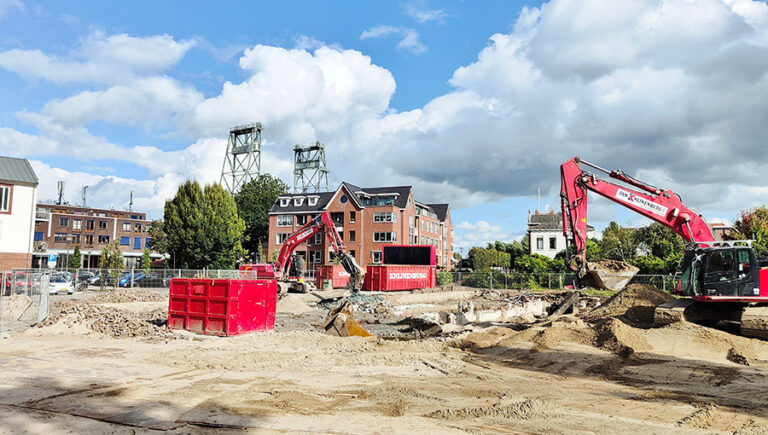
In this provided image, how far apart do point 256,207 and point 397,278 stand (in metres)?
44.9

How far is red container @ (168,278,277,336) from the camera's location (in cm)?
1468

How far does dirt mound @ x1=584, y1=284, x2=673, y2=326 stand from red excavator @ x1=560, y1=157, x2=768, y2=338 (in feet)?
3.38

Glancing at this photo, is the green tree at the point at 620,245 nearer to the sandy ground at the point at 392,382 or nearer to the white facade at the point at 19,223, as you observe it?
the sandy ground at the point at 392,382

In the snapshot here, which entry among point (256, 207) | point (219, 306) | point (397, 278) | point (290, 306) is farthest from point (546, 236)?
point (219, 306)

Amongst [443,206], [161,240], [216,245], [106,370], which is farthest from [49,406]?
[443,206]

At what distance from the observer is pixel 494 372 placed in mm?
10820

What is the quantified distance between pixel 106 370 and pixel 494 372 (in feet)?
26.0

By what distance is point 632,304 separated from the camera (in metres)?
16.7

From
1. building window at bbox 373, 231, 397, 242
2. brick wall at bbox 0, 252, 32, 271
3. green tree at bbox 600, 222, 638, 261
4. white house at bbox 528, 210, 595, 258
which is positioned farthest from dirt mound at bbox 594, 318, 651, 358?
white house at bbox 528, 210, 595, 258

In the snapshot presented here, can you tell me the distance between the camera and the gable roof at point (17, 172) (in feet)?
115

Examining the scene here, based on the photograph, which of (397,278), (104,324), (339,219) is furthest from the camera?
(339,219)

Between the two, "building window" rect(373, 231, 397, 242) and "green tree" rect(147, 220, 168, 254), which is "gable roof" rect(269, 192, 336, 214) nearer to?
"building window" rect(373, 231, 397, 242)

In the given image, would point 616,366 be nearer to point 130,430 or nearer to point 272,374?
point 272,374

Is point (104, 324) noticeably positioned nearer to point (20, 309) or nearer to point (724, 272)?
point (20, 309)
